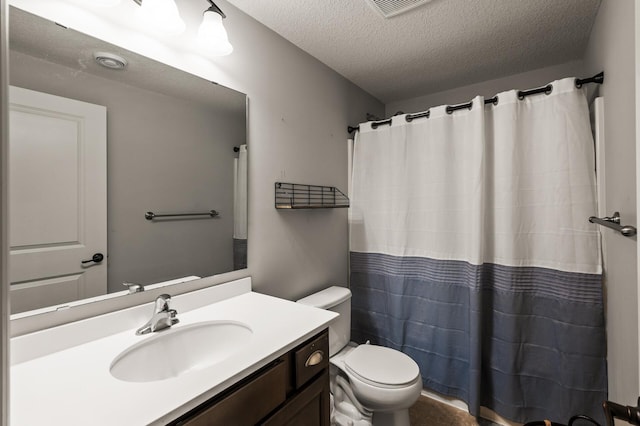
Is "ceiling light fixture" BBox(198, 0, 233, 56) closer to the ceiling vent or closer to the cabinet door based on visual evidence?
the ceiling vent

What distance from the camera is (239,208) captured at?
1.47m

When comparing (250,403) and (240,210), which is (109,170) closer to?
(240,210)

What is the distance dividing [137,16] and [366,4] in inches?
40.4

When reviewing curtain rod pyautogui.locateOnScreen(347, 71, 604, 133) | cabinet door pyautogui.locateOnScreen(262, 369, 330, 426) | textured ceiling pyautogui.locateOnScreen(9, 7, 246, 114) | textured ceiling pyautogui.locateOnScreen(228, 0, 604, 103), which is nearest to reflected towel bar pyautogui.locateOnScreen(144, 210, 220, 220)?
textured ceiling pyautogui.locateOnScreen(9, 7, 246, 114)

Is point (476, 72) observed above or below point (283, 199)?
above

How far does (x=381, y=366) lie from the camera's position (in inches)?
61.0

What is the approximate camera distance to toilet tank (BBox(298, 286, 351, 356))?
169 centimetres

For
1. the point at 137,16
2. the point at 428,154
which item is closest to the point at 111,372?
the point at 137,16

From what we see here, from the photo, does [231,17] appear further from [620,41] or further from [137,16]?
[620,41]

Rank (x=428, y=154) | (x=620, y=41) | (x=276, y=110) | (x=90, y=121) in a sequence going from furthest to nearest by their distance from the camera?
(x=428, y=154) < (x=276, y=110) < (x=620, y=41) < (x=90, y=121)

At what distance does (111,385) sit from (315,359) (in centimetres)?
63

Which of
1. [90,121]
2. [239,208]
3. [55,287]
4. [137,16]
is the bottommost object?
[55,287]

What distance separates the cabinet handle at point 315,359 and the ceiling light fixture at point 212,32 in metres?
1.33

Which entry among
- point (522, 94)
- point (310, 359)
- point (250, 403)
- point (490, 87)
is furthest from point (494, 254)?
point (250, 403)
